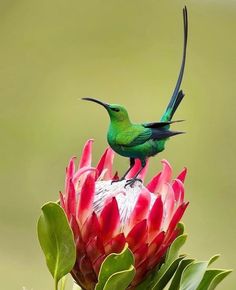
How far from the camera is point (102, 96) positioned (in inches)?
150

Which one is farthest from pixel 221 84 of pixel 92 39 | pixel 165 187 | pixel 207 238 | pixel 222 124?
pixel 165 187

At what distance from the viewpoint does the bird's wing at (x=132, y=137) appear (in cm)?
85

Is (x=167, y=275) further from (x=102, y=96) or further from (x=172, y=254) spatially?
(x=102, y=96)

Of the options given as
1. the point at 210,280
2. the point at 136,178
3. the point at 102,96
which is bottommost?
the point at 210,280

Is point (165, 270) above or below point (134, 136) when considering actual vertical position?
below

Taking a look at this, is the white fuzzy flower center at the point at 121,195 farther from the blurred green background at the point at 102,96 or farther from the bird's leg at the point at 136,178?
the blurred green background at the point at 102,96

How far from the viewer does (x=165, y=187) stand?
863mm

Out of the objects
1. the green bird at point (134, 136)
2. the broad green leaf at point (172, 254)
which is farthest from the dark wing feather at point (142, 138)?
the broad green leaf at point (172, 254)

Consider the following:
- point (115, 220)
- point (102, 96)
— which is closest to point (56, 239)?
point (115, 220)

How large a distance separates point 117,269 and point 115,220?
0.05 metres

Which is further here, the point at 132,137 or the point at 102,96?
the point at 102,96

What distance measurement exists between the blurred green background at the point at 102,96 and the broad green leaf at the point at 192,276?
2135 mm

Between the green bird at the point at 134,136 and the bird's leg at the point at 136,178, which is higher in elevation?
the green bird at the point at 134,136

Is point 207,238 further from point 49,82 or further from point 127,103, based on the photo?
point 49,82
